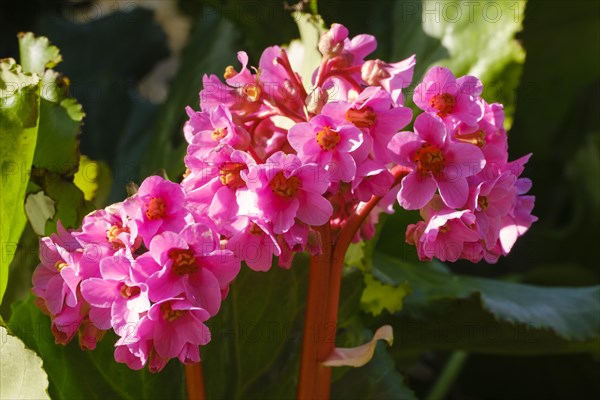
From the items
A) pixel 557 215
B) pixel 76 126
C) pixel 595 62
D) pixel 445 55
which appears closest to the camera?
pixel 76 126

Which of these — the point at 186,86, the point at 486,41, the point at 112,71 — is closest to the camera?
the point at 486,41

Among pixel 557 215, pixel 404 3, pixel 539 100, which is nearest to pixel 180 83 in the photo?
pixel 404 3

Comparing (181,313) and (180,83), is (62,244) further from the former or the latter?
(180,83)

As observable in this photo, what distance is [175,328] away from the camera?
1.55 ft

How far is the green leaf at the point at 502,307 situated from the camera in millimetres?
769

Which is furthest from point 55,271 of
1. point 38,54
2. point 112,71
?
point 112,71

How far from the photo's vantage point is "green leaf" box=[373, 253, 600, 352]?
0.77 meters

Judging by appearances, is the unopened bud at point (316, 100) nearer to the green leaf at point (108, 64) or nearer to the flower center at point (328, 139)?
the flower center at point (328, 139)

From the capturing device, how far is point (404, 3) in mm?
884

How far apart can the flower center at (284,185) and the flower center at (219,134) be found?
0.04m

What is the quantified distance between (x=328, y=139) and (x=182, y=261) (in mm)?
105

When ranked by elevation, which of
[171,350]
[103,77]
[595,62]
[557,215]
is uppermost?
[171,350]

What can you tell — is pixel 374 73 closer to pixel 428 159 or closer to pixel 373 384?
pixel 428 159

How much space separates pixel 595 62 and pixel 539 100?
0.36ft
